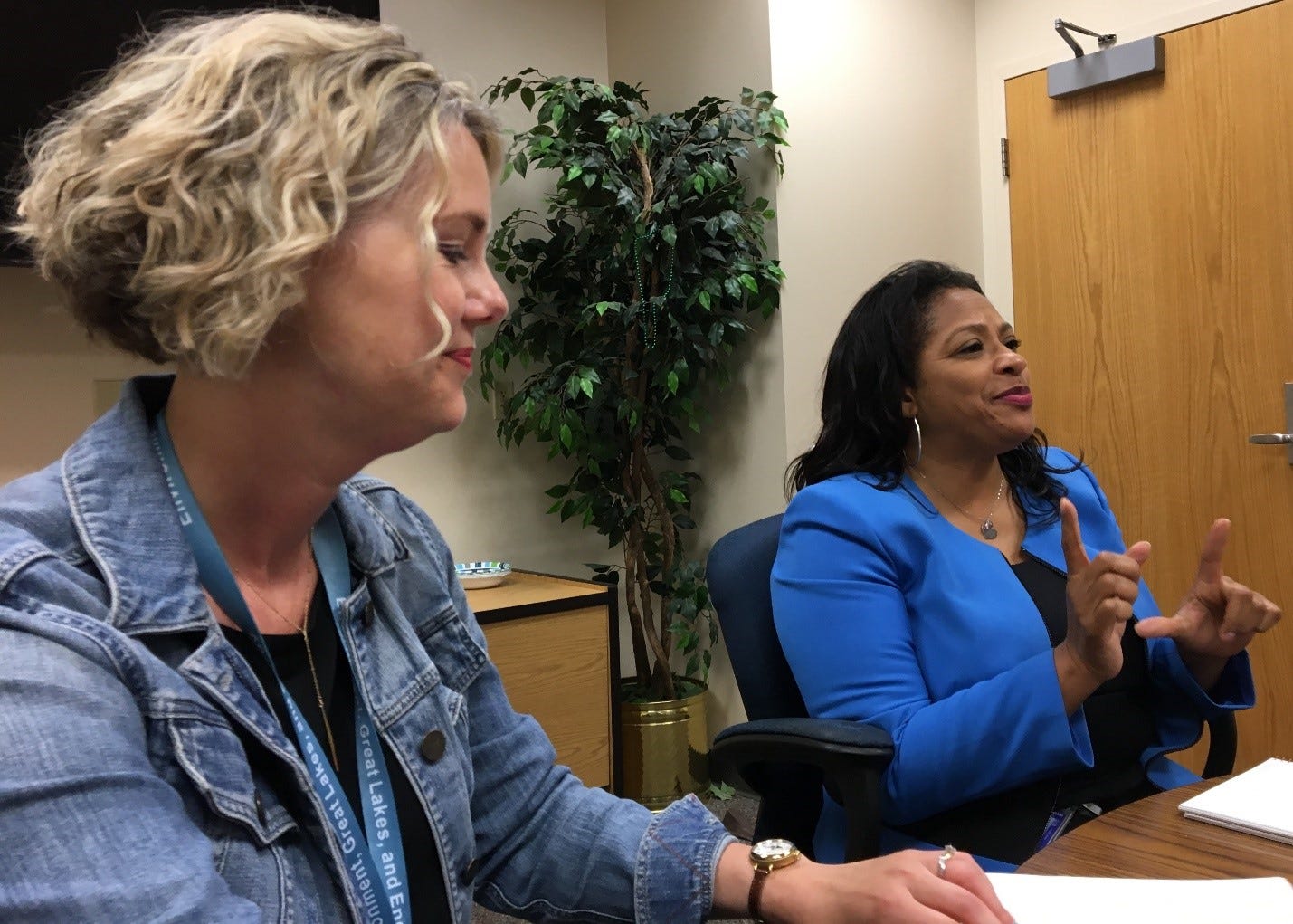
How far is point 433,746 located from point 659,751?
7.66 feet

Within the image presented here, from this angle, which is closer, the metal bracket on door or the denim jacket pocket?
the denim jacket pocket

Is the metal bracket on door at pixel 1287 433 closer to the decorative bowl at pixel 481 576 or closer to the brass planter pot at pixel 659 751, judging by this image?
the brass planter pot at pixel 659 751

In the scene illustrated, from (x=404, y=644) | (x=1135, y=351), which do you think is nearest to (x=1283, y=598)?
(x=1135, y=351)

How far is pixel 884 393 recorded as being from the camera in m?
1.87

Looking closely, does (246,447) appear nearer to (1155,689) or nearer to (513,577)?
(1155,689)

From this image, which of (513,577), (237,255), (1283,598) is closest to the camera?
(237,255)

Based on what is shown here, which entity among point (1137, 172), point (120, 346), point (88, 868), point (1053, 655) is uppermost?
point (1137, 172)

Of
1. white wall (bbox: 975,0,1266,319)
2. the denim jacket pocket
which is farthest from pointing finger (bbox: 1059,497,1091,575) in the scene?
white wall (bbox: 975,0,1266,319)

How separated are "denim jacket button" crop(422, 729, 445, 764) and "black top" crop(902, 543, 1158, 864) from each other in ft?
2.65

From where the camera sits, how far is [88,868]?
67 cm

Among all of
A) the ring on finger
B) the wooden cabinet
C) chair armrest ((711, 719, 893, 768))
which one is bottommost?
the wooden cabinet

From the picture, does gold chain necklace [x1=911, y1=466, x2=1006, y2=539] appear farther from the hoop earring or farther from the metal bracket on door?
the metal bracket on door

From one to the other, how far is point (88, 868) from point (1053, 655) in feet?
3.85

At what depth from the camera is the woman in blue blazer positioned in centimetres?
144
